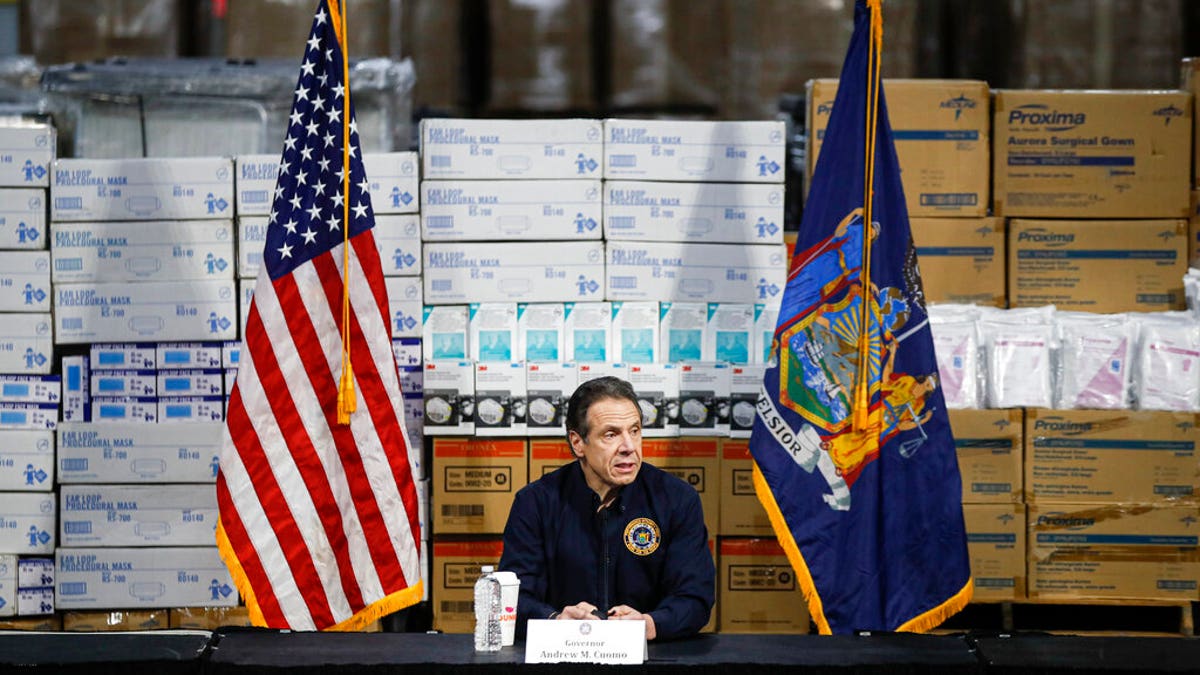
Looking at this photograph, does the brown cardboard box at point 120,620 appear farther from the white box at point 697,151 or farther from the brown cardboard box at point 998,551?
the brown cardboard box at point 998,551

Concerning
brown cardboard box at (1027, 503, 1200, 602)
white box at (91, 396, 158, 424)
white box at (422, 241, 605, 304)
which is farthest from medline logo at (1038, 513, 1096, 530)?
white box at (91, 396, 158, 424)

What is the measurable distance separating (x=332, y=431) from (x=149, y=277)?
1522 mm

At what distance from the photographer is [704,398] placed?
19.5 feet

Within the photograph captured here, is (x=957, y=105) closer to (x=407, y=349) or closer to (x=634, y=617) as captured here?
(x=407, y=349)

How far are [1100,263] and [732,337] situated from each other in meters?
1.75

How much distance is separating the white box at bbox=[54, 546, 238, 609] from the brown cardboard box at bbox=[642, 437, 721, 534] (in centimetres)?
195

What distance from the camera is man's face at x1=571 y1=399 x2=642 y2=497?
14.8ft

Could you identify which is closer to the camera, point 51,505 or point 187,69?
point 51,505

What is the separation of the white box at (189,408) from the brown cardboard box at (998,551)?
3.31 metres

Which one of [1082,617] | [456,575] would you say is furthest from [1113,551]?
[456,575]

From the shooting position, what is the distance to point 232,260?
240 inches

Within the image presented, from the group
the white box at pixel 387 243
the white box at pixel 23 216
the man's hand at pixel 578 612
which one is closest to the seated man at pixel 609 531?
the man's hand at pixel 578 612

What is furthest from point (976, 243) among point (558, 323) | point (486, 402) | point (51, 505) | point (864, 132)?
point (51, 505)

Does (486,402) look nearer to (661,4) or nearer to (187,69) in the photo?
(187,69)
